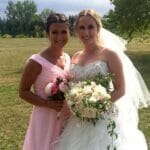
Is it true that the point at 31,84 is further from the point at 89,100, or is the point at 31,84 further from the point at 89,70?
the point at 89,100

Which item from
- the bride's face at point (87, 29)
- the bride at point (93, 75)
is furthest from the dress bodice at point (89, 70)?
the bride's face at point (87, 29)

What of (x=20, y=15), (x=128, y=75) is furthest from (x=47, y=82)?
(x=20, y=15)

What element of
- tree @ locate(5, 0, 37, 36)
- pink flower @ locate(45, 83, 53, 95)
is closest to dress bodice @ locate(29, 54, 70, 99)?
pink flower @ locate(45, 83, 53, 95)

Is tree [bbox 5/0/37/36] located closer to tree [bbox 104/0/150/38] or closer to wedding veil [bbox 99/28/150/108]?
tree [bbox 104/0/150/38]

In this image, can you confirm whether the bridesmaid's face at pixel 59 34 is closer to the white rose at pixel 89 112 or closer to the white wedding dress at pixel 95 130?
the white wedding dress at pixel 95 130

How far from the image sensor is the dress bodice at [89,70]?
16.8 feet

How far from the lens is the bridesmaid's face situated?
17.1 ft

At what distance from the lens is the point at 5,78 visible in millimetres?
22375

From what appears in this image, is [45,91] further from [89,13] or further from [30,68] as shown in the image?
[89,13]

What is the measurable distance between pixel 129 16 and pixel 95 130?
91.3 ft

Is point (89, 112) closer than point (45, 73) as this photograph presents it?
Yes

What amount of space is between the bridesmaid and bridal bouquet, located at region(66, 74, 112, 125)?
37cm

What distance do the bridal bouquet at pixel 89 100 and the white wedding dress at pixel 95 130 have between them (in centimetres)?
29

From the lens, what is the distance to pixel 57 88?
5070 mm
